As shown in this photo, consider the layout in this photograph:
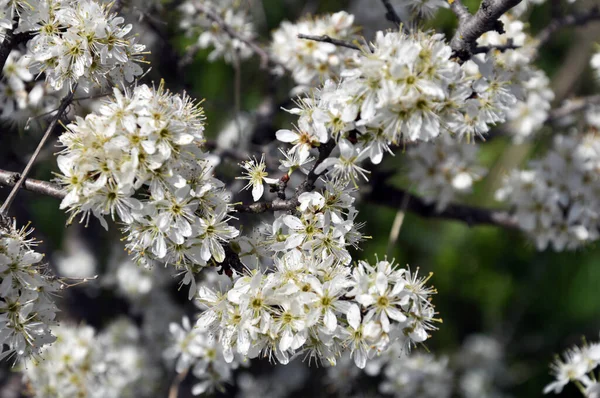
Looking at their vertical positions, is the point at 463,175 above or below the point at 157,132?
below

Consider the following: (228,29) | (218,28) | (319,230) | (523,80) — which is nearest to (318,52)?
(228,29)

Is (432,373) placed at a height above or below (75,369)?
below

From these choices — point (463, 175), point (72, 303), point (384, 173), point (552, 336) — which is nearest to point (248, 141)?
point (384, 173)

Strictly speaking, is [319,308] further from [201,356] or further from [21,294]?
[201,356]

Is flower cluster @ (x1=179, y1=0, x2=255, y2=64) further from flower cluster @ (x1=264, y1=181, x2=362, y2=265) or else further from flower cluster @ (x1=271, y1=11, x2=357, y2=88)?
flower cluster @ (x1=264, y1=181, x2=362, y2=265)

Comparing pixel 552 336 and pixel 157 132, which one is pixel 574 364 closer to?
pixel 157 132

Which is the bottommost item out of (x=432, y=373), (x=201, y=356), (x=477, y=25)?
(x=432, y=373)

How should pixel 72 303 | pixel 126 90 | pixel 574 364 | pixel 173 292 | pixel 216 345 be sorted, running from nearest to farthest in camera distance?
pixel 126 90 < pixel 574 364 < pixel 216 345 < pixel 72 303 < pixel 173 292
